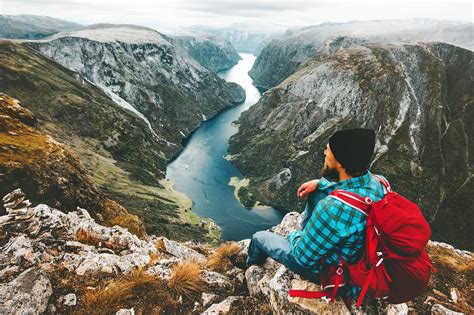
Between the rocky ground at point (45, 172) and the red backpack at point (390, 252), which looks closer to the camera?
the red backpack at point (390, 252)

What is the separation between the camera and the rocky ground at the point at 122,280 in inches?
328

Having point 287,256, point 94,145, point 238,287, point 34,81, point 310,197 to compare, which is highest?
point 310,197

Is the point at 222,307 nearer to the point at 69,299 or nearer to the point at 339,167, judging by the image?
the point at 69,299

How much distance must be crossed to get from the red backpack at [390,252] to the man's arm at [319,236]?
0.34 m

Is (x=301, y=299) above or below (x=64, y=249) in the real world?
above

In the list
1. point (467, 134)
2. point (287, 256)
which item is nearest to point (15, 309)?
point (287, 256)

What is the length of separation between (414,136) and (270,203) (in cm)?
8554

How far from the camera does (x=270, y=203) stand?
15400 cm

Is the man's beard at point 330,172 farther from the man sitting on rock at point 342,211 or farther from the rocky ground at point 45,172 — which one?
the rocky ground at point 45,172

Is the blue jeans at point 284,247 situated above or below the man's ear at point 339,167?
below

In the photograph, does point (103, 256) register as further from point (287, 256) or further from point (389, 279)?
point (389, 279)

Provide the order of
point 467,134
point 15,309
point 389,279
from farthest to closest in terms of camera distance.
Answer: point 467,134 → point 15,309 → point 389,279

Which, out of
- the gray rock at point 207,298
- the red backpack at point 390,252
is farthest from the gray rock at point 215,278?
the red backpack at point 390,252

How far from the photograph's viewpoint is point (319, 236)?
260 inches
